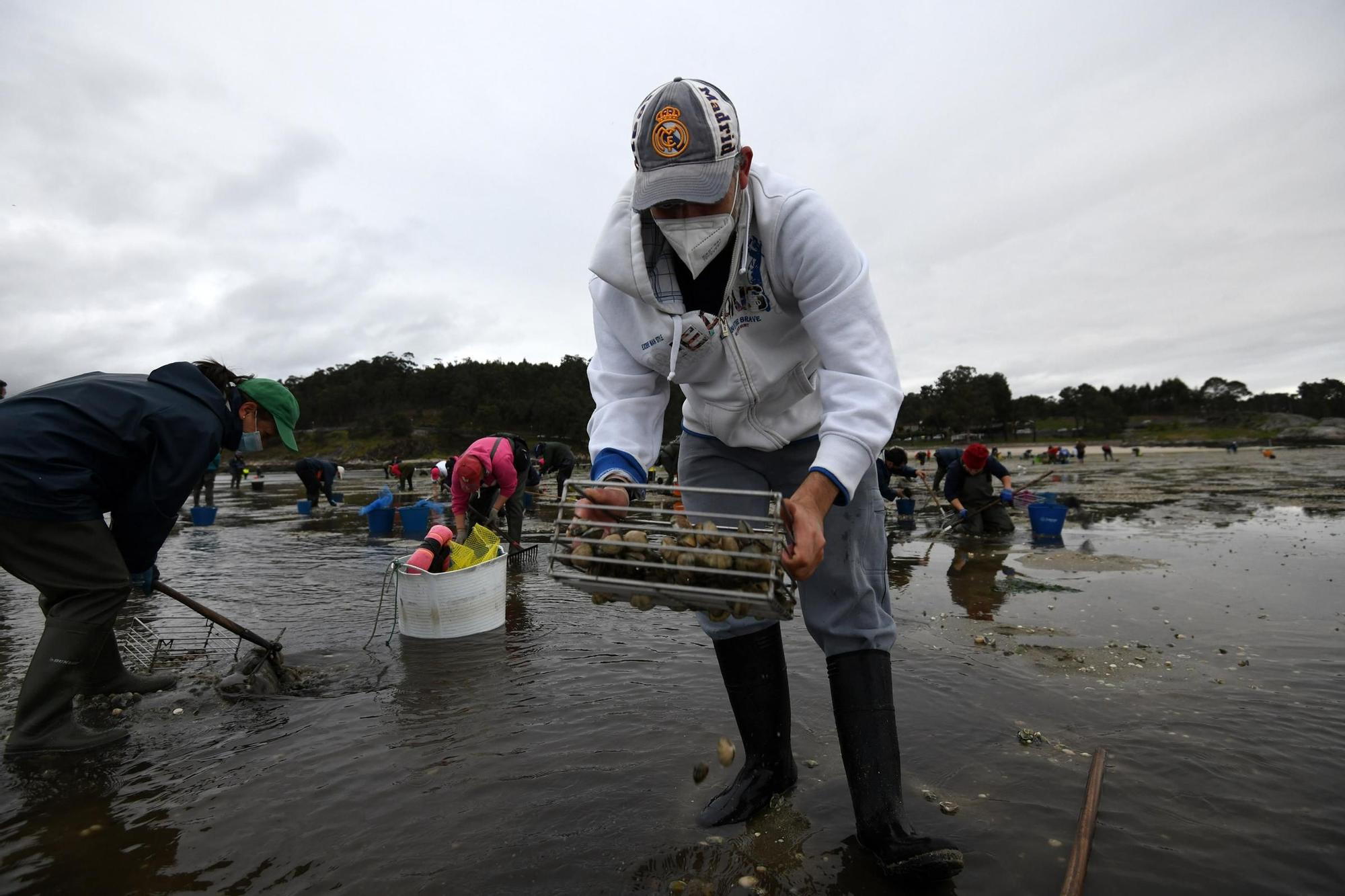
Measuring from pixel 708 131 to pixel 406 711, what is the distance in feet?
11.1

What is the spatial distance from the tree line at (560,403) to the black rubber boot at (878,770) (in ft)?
237

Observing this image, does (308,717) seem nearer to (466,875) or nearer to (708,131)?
(466,875)

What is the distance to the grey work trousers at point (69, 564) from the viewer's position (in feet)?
10.7

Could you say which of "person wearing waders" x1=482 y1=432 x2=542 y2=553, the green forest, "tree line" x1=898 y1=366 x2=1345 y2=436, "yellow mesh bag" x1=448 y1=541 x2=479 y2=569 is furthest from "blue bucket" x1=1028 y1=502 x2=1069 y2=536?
"tree line" x1=898 y1=366 x2=1345 y2=436

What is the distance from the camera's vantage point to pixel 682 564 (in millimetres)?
1816

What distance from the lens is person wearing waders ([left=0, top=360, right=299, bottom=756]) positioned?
3.18 m

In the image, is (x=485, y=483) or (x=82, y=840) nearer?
(x=82, y=840)

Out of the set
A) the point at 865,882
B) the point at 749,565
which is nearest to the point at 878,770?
the point at 865,882

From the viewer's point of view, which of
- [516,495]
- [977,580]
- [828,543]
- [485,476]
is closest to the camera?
[828,543]

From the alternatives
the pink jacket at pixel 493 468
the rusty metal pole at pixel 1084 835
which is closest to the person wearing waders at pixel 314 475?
the pink jacket at pixel 493 468

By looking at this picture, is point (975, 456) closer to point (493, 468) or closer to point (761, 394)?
point (493, 468)

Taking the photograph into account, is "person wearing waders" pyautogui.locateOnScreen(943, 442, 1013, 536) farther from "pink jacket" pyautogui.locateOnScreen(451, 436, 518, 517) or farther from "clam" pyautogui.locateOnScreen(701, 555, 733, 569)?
"clam" pyautogui.locateOnScreen(701, 555, 733, 569)

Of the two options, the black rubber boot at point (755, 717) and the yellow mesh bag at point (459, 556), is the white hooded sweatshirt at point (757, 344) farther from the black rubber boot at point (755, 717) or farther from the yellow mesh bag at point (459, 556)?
the yellow mesh bag at point (459, 556)

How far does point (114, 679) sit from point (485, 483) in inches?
183
